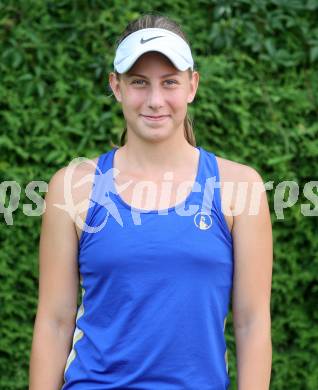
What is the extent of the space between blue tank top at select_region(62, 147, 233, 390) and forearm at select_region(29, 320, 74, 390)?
0.10 m

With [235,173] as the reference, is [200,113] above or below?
above

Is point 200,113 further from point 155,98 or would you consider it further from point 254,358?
point 254,358

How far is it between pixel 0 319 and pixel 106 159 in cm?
195

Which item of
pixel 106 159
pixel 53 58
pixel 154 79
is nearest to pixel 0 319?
pixel 53 58

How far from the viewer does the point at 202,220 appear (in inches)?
113

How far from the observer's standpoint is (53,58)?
16.2 feet

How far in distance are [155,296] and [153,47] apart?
807mm

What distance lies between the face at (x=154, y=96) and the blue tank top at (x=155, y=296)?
0.25 m

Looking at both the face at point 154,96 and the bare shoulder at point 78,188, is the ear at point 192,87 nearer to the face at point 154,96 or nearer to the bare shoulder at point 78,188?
the face at point 154,96

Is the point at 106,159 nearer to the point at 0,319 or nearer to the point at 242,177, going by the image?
the point at 242,177

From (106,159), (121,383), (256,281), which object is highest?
(106,159)

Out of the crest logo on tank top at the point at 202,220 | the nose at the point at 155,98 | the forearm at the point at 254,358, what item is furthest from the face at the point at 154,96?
the forearm at the point at 254,358

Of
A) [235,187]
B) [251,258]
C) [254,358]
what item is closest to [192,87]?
[235,187]
